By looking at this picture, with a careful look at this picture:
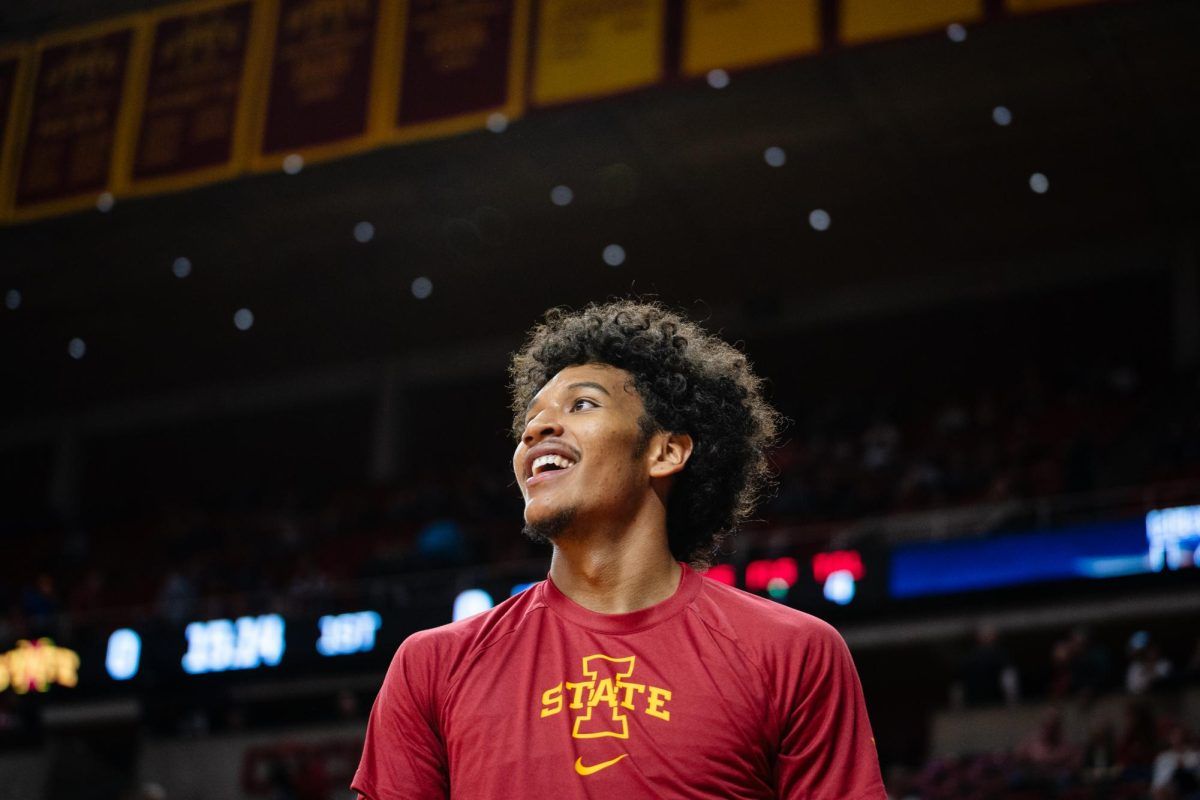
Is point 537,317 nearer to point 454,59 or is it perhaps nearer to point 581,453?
point 454,59

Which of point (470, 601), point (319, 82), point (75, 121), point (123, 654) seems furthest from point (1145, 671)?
point (123, 654)

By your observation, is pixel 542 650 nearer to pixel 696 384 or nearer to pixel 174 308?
pixel 696 384

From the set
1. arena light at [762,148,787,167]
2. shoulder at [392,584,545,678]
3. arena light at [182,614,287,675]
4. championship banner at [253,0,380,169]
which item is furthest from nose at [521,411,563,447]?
arena light at [762,148,787,167]

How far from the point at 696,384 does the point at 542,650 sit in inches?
25.5

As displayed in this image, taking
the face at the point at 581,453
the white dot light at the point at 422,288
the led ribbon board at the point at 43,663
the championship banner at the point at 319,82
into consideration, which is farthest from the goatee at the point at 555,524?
the white dot light at the point at 422,288

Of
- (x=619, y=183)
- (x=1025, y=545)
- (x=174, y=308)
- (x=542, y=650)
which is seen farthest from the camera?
(x=174, y=308)

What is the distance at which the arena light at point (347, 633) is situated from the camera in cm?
1644

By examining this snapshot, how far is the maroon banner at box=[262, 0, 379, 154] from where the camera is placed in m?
13.6

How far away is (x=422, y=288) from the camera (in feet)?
70.4

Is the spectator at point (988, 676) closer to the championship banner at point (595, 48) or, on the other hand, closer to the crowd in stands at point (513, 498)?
the crowd in stands at point (513, 498)

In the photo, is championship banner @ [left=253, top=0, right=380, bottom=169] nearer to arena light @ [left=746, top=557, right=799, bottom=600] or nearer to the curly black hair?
arena light @ [left=746, top=557, right=799, bottom=600]

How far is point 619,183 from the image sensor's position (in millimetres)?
18281

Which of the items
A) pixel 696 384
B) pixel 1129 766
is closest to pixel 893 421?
pixel 1129 766

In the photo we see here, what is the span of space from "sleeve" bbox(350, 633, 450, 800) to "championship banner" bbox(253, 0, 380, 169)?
438 inches
